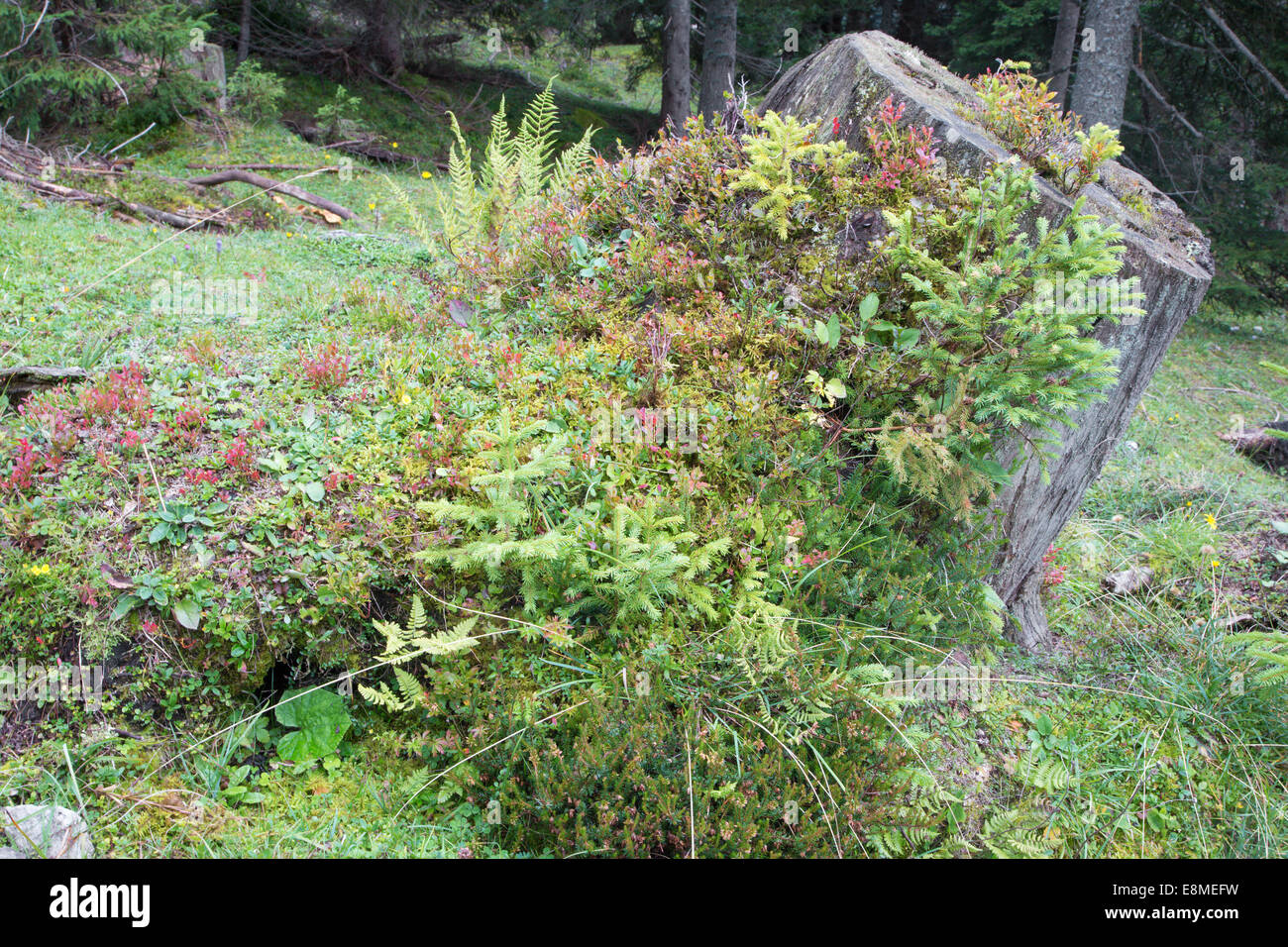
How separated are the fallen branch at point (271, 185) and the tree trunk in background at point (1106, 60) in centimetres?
897

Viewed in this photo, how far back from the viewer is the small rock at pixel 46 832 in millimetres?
2428

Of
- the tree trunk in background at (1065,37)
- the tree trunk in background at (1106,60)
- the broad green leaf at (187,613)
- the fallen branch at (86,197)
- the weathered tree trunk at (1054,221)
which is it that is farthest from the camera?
the tree trunk in background at (1065,37)

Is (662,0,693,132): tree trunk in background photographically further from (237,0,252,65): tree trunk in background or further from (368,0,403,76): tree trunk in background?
(237,0,252,65): tree trunk in background

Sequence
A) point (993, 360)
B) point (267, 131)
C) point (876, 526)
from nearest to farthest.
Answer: point (993, 360), point (876, 526), point (267, 131)

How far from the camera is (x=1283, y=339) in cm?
1243

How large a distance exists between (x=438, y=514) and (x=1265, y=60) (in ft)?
44.4

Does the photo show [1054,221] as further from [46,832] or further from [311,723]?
[46,832]


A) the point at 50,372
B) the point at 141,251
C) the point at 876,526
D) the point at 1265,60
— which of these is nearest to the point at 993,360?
the point at 876,526

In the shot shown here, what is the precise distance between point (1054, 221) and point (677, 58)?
1066cm

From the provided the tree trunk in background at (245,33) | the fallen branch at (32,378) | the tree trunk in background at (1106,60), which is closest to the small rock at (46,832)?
the fallen branch at (32,378)

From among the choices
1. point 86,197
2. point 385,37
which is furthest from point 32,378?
point 385,37

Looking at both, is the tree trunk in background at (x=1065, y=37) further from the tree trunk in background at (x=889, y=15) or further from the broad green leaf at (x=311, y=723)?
the broad green leaf at (x=311, y=723)

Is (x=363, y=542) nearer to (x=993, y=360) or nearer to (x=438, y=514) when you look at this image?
(x=438, y=514)

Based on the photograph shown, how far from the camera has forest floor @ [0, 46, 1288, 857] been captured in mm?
2779
